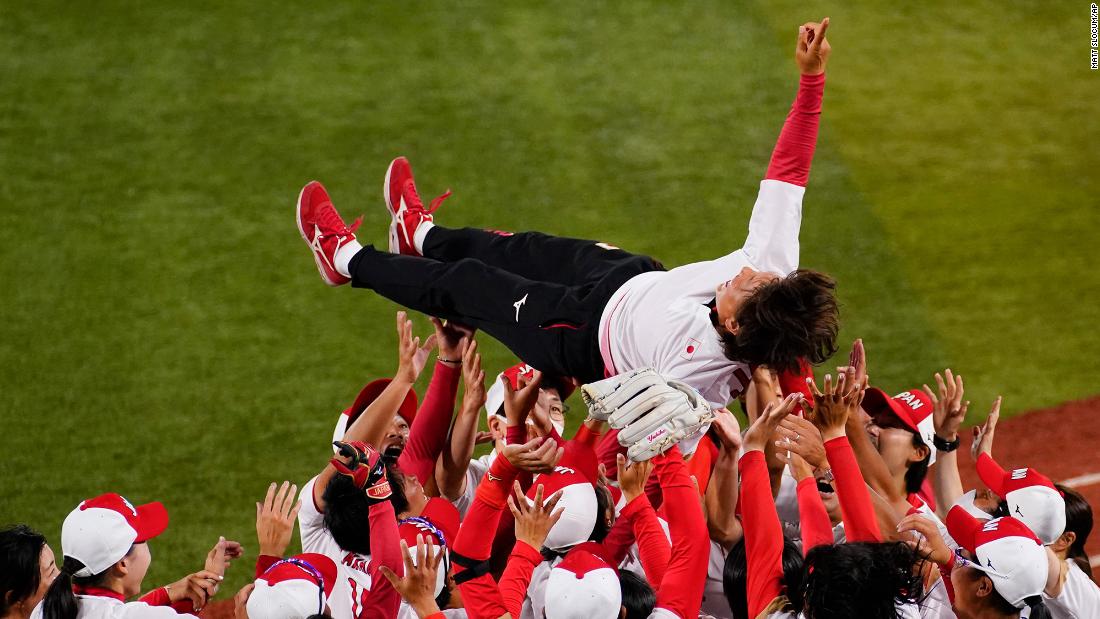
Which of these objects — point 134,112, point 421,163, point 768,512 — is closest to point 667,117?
point 421,163

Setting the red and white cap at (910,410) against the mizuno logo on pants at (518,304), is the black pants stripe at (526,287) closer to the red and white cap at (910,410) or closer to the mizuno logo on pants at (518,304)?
the mizuno logo on pants at (518,304)

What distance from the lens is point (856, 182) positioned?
727 centimetres

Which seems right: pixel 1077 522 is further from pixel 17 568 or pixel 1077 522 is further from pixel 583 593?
pixel 17 568

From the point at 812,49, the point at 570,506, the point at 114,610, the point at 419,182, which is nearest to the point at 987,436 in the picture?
the point at 812,49

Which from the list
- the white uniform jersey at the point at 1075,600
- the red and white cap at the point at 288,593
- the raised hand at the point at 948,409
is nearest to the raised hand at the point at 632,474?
the red and white cap at the point at 288,593

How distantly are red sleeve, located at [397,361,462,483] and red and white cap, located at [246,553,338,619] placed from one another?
87cm

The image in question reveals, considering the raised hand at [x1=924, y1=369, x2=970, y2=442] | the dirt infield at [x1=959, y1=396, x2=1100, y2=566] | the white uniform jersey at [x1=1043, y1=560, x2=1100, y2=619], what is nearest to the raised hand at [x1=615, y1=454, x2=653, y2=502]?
A: the raised hand at [x1=924, y1=369, x2=970, y2=442]

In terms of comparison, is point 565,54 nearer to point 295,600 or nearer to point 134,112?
point 134,112

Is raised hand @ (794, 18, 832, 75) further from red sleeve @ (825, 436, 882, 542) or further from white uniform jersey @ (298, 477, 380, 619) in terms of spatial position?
white uniform jersey @ (298, 477, 380, 619)

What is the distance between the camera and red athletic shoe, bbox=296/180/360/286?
16.1 feet

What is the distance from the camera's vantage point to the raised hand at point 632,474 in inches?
146

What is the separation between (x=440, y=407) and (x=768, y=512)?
1278 mm

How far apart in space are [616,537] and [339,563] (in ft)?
3.03

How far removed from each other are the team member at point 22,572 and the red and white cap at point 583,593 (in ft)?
5.10
